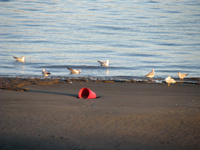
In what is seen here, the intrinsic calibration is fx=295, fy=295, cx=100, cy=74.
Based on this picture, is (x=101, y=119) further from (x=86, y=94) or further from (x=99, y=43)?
(x=99, y=43)

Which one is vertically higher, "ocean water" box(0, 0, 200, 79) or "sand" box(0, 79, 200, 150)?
"ocean water" box(0, 0, 200, 79)

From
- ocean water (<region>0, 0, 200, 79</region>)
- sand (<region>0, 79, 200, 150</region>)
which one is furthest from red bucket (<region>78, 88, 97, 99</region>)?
ocean water (<region>0, 0, 200, 79</region>)

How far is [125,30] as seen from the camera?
3184 centimetres

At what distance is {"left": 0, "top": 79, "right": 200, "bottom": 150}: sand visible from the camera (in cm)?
504

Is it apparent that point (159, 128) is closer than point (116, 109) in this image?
Yes

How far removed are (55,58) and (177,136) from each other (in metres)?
14.2

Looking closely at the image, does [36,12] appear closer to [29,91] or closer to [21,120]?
[29,91]

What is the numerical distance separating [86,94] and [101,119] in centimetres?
252

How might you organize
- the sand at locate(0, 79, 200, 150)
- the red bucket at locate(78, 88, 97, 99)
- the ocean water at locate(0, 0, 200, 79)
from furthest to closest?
1. the ocean water at locate(0, 0, 200, 79)
2. the red bucket at locate(78, 88, 97, 99)
3. the sand at locate(0, 79, 200, 150)

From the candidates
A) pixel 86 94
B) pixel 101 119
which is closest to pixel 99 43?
pixel 86 94

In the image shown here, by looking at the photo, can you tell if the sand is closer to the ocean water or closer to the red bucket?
the red bucket

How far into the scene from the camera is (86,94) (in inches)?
341

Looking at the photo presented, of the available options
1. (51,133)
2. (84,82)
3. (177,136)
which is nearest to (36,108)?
(51,133)

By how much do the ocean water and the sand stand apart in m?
5.06
